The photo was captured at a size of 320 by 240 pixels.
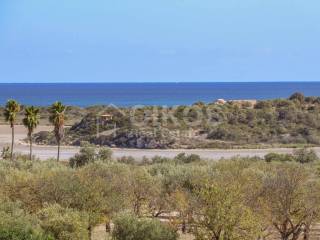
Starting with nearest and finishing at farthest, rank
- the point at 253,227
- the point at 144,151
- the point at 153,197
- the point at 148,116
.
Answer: the point at 253,227, the point at 153,197, the point at 144,151, the point at 148,116

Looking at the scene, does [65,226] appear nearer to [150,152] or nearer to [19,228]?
[19,228]

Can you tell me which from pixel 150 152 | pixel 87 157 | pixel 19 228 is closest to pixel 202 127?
pixel 150 152

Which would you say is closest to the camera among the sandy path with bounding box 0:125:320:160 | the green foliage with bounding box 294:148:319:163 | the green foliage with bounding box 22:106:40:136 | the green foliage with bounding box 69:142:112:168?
the green foliage with bounding box 22:106:40:136

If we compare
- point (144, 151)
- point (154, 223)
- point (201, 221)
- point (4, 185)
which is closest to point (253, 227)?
point (201, 221)

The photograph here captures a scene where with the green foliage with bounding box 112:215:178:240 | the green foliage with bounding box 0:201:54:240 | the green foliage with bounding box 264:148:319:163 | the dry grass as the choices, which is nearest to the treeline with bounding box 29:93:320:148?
the green foliage with bounding box 264:148:319:163

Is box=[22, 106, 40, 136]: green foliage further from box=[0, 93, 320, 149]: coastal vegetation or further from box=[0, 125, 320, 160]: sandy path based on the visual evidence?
box=[0, 93, 320, 149]: coastal vegetation

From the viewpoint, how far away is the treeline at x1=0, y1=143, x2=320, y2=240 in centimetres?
2944

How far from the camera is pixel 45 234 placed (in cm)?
2973

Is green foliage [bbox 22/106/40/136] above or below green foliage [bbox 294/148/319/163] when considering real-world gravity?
above

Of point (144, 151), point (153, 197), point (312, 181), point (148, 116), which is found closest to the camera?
point (312, 181)

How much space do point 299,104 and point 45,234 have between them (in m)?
94.9

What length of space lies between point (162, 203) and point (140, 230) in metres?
11.4

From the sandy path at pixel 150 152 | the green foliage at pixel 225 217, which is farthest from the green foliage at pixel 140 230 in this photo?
the sandy path at pixel 150 152

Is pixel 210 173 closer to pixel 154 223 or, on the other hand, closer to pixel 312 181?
pixel 312 181
